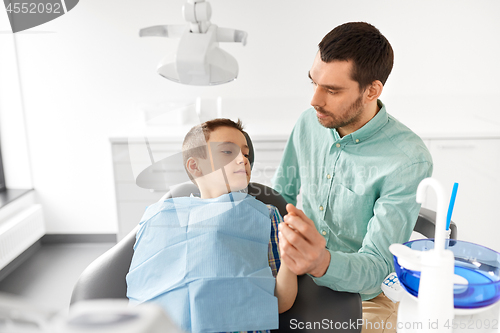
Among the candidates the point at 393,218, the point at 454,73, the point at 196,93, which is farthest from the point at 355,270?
the point at 454,73

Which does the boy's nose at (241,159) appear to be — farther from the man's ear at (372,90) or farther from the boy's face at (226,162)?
the man's ear at (372,90)

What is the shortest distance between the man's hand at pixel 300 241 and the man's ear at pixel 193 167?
0.41m

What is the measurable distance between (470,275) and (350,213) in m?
0.47

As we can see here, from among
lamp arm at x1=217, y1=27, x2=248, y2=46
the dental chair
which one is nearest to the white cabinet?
the dental chair

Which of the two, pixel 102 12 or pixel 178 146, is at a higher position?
pixel 102 12

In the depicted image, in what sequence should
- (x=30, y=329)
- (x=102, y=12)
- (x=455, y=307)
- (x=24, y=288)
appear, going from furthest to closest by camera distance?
(x=24, y=288), (x=102, y=12), (x=455, y=307), (x=30, y=329)

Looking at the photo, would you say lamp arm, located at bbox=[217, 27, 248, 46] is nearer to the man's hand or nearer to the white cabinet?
the man's hand

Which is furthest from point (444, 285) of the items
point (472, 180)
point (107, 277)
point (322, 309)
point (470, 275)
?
point (472, 180)

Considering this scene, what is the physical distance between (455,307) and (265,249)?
47 cm

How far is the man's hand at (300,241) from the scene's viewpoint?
623mm

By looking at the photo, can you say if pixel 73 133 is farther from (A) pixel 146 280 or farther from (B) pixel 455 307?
(B) pixel 455 307

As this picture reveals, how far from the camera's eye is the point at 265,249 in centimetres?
96

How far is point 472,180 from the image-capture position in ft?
6.64

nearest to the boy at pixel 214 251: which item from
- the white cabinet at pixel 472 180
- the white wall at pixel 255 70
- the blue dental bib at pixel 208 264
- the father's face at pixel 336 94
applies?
the blue dental bib at pixel 208 264
